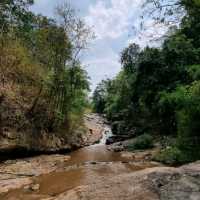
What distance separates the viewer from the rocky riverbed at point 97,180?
20.8 feet

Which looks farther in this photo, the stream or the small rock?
the small rock

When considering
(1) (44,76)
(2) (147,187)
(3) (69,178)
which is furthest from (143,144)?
(2) (147,187)

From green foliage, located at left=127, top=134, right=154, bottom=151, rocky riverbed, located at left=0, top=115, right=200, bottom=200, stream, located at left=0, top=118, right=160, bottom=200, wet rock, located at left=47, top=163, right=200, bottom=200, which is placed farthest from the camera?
green foliage, located at left=127, top=134, right=154, bottom=151

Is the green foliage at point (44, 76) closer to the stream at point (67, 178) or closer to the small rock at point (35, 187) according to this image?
→ the stream at point (67, 178)

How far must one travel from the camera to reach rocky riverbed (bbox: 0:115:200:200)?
20.8 feet

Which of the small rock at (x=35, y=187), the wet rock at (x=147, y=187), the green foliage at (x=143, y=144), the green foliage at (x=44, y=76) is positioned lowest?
the small rock at (x=35, y=187)

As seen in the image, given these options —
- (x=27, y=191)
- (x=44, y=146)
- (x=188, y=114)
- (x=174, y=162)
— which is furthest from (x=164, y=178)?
Result: (x=44, y=146)

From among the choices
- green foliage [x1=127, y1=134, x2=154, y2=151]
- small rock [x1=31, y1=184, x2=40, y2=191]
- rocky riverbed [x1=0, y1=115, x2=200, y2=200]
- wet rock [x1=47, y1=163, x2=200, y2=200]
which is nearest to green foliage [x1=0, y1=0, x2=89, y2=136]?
rocky riverbed [x1=0, y1=115, x2=200, y2=200]

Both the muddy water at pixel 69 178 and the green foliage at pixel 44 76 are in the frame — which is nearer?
the muddy water at pixel 69 178

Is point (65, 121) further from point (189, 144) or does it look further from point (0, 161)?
point (189, 144)

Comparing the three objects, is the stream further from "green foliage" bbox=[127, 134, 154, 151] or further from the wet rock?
"green foliage" bbox=[127, 134, 154, 151]

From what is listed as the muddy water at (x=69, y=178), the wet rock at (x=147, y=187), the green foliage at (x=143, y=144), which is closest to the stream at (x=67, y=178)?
the muddy water at (x=69, y=178)

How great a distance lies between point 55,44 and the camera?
29.0 m

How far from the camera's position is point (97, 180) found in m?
7.69
